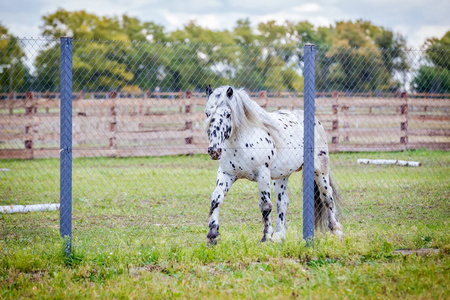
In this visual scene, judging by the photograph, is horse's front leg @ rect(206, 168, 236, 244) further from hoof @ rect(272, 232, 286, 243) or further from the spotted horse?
hoof @ rect(272, 232, 286, 243)

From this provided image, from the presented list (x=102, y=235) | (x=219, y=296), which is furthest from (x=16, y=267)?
(x=219, y=296)

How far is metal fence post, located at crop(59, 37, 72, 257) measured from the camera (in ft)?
16.5

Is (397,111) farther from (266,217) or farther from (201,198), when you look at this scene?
(266,217)

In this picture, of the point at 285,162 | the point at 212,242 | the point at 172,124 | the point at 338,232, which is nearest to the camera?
the point at 212,242

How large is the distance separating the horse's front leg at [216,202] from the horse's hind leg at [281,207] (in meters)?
0.88

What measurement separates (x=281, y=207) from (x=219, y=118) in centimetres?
Answer: 182

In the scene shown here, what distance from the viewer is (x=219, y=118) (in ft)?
18.3

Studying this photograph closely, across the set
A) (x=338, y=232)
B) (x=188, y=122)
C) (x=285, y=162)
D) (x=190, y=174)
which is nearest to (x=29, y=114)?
(x=188, y=122)

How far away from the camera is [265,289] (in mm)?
4141

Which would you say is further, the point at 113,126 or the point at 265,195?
the point at 113,126

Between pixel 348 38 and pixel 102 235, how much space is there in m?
66.8

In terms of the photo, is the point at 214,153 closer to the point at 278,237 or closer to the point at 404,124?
the point at 278,237

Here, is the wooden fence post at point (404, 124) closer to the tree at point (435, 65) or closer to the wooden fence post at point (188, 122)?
the tree at point (435, 65)

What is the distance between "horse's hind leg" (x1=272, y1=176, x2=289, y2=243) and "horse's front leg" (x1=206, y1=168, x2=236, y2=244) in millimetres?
881
